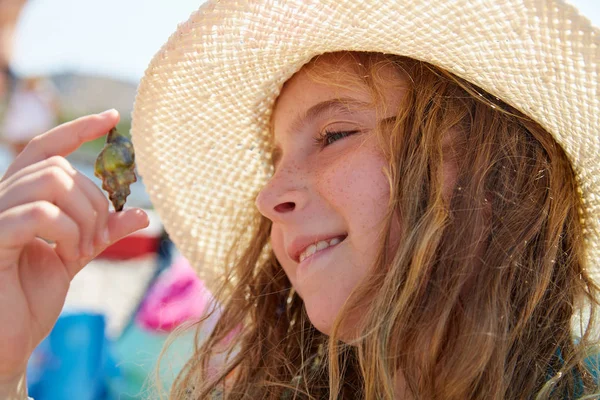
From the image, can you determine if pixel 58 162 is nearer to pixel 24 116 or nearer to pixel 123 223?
pixel 123 223

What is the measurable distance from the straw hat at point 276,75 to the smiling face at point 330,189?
10 centimetres

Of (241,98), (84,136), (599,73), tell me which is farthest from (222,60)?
(599,73)

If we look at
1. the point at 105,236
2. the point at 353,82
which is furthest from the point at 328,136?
the point at 105,236

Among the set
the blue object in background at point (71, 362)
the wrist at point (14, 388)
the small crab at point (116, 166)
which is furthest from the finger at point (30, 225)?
the blue object in background at point (71, 362)

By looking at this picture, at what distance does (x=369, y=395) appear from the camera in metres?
1.28

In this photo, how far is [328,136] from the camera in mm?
1368

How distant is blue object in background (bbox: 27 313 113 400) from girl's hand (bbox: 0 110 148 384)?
1.12 metres

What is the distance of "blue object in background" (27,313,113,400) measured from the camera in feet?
7.81

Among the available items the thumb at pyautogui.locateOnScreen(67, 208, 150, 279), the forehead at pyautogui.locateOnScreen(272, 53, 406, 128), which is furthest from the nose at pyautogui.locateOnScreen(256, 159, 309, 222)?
the thumb at pyautogui.locateOnScreen(67, 208, 150, 279)

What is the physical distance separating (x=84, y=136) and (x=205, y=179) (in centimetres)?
42

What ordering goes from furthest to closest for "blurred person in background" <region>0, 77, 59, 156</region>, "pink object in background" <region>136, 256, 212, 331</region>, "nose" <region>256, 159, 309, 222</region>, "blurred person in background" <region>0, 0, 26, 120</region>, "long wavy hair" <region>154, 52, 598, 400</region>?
"blurred person in background" <region>0, 77, 59, 156</region>
"blurred person in background" <region>0, 0, 26, 120</region>
"pink object in background" <region>136, 256, 212, 331</region>
"nose" <region>256, 159, 309, 222</region>
"long wavy hair" <region>154, 52, 598, 400</region>

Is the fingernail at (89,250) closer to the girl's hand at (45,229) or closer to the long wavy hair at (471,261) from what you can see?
the girl's hand at (45,229)

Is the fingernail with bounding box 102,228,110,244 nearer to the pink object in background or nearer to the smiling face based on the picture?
the smiling face

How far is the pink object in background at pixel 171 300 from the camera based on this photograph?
2.64 meters
